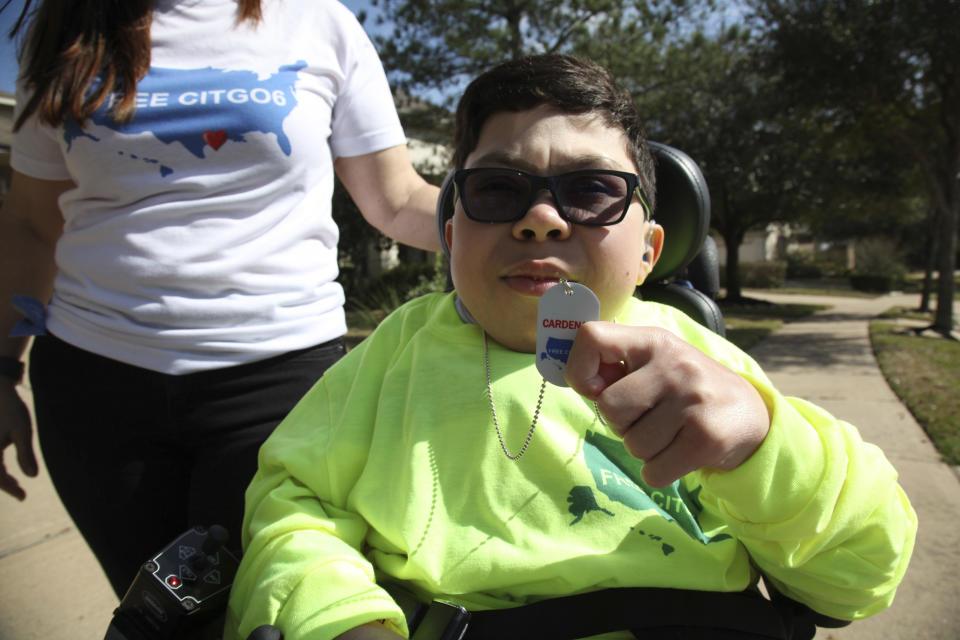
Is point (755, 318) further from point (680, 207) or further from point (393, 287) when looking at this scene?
point (680, 207)

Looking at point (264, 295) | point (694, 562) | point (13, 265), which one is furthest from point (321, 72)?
point (694, 562)

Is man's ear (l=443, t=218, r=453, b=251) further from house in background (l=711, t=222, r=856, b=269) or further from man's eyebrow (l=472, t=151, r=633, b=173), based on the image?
house in background (l=711, t=222, r=856, b=269)

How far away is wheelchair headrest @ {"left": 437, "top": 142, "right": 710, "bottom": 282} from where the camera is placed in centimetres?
153

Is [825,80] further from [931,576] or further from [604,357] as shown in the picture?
[604,357]

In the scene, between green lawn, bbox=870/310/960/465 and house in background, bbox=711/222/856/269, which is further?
house in background, bbox=711/222/856/269

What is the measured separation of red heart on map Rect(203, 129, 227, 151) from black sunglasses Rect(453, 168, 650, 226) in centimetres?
53

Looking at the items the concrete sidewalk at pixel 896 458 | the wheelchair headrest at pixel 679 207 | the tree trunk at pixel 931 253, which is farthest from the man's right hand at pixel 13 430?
the tree trunk at pixel 931 253

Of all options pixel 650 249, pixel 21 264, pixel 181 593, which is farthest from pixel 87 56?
pixel 650 249

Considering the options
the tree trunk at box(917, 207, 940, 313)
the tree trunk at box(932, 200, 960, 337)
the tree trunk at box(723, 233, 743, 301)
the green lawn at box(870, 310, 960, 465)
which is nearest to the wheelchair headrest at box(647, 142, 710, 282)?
the green lawn at box(870, 310, 960, 465)

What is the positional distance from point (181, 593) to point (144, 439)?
0.43 m

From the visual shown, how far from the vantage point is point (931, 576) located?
2.58m

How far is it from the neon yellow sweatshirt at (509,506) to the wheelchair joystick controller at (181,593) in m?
0.04

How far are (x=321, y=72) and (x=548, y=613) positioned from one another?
1.15 m

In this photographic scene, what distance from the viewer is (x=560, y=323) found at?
0.86 meters
